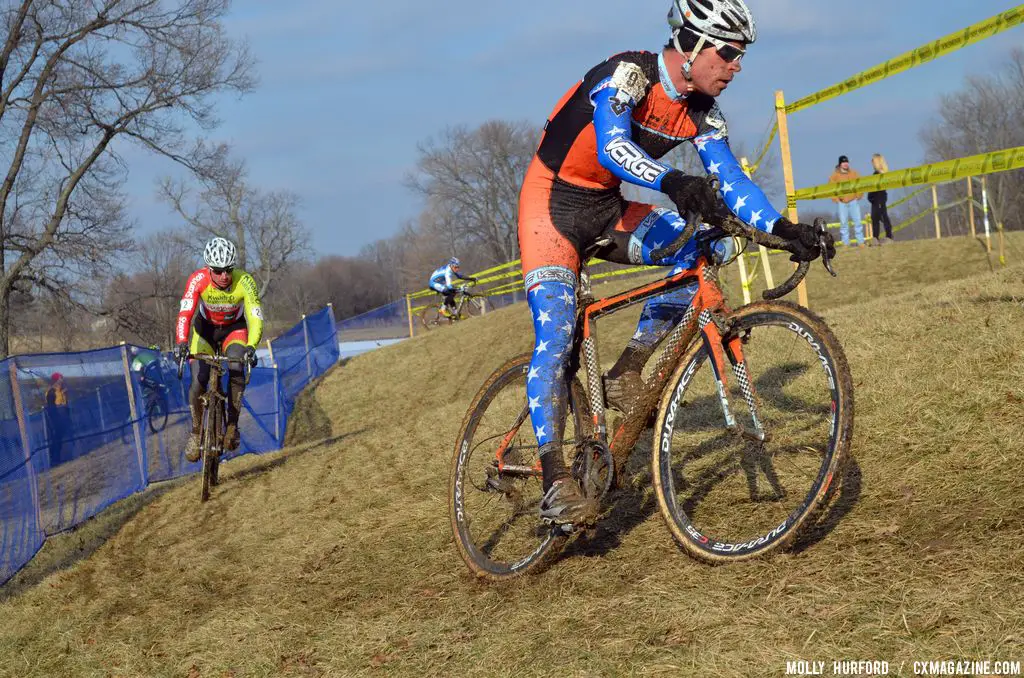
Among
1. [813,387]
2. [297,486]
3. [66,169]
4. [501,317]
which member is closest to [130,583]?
[297,486]

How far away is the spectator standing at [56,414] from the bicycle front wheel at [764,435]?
22.3 ft

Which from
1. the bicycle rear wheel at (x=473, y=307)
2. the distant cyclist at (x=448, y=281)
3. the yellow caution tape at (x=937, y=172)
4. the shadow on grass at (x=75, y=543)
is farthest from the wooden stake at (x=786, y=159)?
the bicycle rear wheel at (x=473, y=307)

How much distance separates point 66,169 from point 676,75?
92.6 feet

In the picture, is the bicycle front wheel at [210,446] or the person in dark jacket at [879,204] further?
the person in dark jacket at [879,204]

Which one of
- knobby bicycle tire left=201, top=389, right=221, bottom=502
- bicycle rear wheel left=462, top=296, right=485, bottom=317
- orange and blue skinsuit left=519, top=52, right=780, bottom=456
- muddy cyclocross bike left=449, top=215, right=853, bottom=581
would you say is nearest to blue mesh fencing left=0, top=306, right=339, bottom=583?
knobby bicycle tire left=201, top=389, right=221, bottom=502

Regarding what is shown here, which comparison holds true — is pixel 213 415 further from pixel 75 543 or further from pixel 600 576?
pixel 600 576

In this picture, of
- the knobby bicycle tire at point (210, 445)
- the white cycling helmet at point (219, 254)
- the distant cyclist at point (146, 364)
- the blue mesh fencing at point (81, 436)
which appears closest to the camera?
the blue mesh fencing at point (81, 436)

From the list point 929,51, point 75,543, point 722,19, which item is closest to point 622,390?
point 722,19

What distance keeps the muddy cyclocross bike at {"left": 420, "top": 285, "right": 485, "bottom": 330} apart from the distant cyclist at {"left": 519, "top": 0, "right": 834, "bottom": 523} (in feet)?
84.4

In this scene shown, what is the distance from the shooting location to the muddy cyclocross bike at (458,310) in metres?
30.2

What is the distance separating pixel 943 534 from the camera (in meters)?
3.55

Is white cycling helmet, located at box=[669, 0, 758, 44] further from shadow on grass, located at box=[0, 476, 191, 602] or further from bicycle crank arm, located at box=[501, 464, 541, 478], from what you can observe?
shadow on grass, located at box=[0, 476, 191, 602]

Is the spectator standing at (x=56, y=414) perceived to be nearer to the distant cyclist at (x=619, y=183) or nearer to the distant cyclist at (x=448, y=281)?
the distant cyclist at (x=619, y=183)

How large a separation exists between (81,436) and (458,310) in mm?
20877
